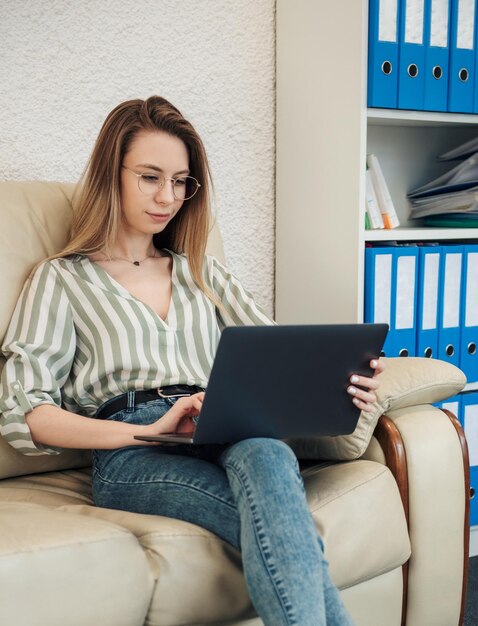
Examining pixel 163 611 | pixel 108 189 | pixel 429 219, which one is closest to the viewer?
pixel 163 611

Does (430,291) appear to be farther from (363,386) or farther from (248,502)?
(248,502)

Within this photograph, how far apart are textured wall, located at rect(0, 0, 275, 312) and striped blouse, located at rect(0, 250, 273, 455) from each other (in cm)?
41

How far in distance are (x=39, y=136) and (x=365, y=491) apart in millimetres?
1045

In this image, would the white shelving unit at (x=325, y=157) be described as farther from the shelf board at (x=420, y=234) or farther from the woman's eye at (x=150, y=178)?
the woman's eye at (x=150, y=178)

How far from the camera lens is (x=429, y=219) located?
2301 mm

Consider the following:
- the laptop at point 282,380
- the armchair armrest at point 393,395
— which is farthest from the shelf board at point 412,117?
the laptop at point 282,380

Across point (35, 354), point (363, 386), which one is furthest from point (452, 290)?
point (35, 354)

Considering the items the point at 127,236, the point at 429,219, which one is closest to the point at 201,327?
the point at 127,236

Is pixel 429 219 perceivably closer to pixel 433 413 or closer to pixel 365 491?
pixel 433 413

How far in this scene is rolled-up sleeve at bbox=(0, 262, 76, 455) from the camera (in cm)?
143

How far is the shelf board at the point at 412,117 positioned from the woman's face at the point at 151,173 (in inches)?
22.1

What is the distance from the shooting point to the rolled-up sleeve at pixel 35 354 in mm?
1432

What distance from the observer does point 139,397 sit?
4.83ft

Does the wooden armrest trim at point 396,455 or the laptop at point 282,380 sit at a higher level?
the laptop at point 282,380
